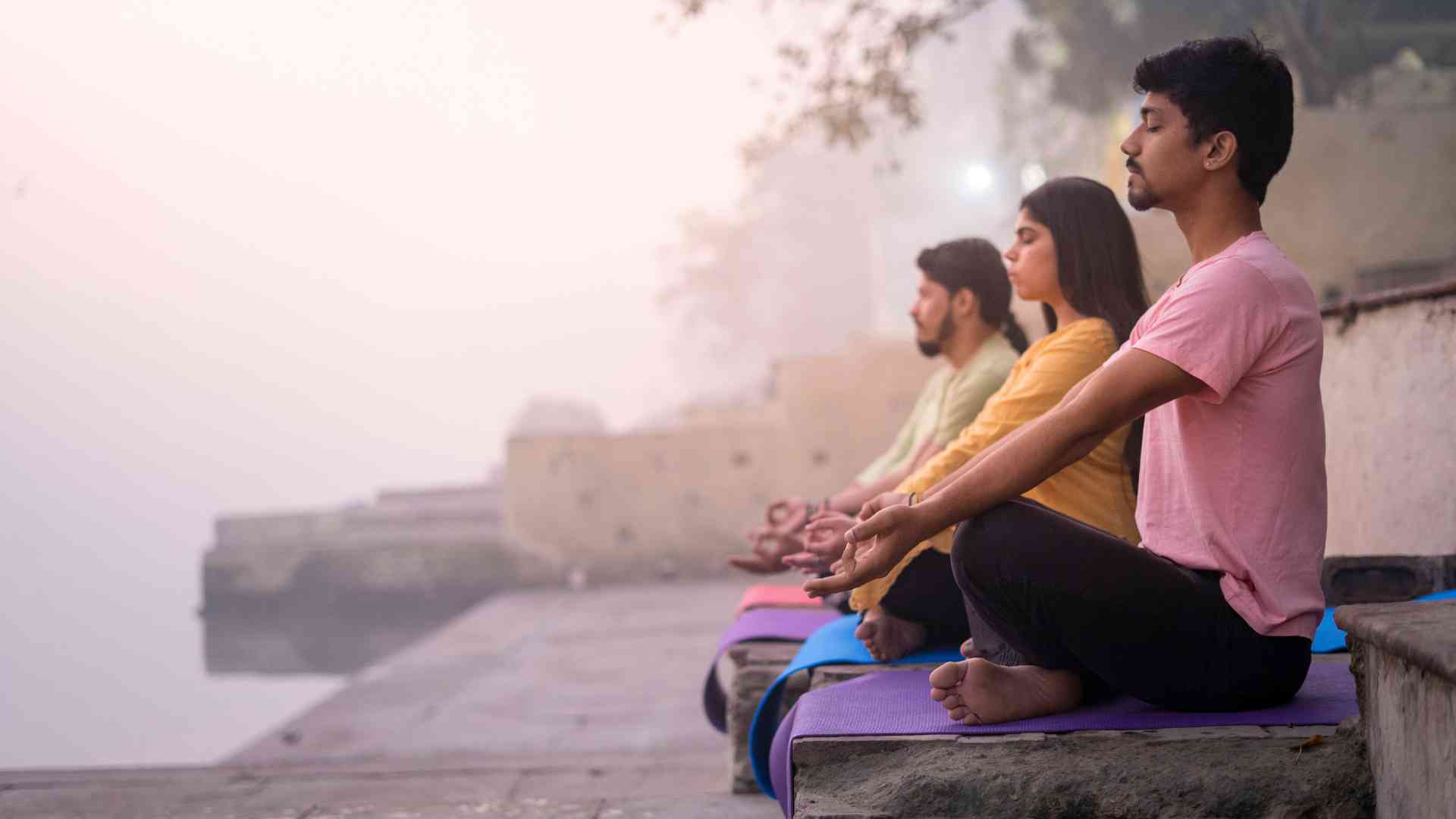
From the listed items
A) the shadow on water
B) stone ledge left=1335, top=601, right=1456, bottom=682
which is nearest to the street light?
the shadow on water

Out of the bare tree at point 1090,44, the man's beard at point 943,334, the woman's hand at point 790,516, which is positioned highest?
the bare tree at point 1090,44

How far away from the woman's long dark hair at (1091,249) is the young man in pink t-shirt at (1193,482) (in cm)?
61

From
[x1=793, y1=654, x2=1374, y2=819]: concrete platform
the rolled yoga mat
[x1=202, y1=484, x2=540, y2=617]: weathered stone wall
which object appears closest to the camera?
[x1=793, y1=654, x2=1374, y2=819]: concrete platform

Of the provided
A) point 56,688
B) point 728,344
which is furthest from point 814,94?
point 728,344

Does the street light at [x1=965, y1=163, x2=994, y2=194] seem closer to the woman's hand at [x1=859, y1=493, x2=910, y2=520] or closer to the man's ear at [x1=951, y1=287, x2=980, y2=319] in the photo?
the man's ear at [x1=951, y1=287, x2=980, y2=319]

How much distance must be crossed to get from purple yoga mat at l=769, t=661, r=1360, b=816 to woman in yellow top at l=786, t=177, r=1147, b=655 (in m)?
0.34

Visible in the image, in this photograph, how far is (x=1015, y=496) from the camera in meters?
1.89

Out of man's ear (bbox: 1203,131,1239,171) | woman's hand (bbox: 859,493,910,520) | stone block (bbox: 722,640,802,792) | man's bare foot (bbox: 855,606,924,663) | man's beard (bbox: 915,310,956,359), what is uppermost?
man's ear (bbox: 1203,131,1239,171)

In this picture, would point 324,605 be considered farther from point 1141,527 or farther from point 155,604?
point 1141,527

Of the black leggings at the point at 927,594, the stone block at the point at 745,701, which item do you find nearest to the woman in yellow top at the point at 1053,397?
the black leggings at the point at 927,594

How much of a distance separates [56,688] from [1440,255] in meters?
16.9

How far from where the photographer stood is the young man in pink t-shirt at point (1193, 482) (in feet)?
5.88

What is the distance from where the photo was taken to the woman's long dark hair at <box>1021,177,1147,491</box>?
2.55m

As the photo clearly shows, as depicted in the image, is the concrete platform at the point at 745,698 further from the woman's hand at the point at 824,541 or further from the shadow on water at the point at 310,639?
the shadow on water at the point at 310,639
